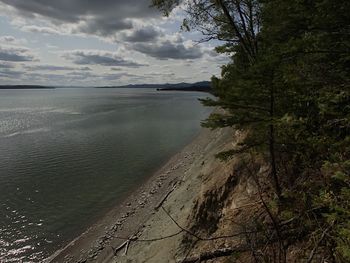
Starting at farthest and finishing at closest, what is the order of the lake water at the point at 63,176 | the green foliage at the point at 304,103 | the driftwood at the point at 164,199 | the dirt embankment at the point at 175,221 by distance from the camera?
1. the driftwood at the point at 164,199
2. the lake water at the point at 63,176
3. the dirt embankment at the point at 175,221
4. the green foliage at the point at 304,103

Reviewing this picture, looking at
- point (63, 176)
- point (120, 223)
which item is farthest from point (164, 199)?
point (63, 176)

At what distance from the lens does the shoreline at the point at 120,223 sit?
16422 mm

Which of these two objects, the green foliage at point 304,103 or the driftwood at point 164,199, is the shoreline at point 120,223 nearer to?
the driftwood at point 164,199

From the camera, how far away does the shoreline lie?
16.4m

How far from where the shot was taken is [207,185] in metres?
13.4

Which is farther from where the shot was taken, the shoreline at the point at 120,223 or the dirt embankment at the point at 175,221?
the shoreline at the point at 120,223

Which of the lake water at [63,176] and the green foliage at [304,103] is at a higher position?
the green foliage at [304,103]

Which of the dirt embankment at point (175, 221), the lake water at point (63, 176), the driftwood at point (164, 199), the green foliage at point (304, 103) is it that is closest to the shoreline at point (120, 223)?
the dirt embankment at point (175, 221)

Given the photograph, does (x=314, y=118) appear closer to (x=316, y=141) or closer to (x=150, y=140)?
(x=316, y=141)

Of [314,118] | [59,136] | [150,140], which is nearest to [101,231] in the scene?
[314,118]

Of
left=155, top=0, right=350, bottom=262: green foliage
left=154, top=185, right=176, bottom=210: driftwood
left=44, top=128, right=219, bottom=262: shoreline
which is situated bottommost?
left=44, top=128, right=219, bottom=262: shoreline

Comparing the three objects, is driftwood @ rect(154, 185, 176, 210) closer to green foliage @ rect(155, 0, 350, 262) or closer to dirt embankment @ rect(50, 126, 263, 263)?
dirt embankment @ rect(50, 126, 263, 263)

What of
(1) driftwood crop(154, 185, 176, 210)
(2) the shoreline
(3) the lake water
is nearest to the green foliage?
(2) the shoreline

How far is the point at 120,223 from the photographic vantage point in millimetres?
18984
